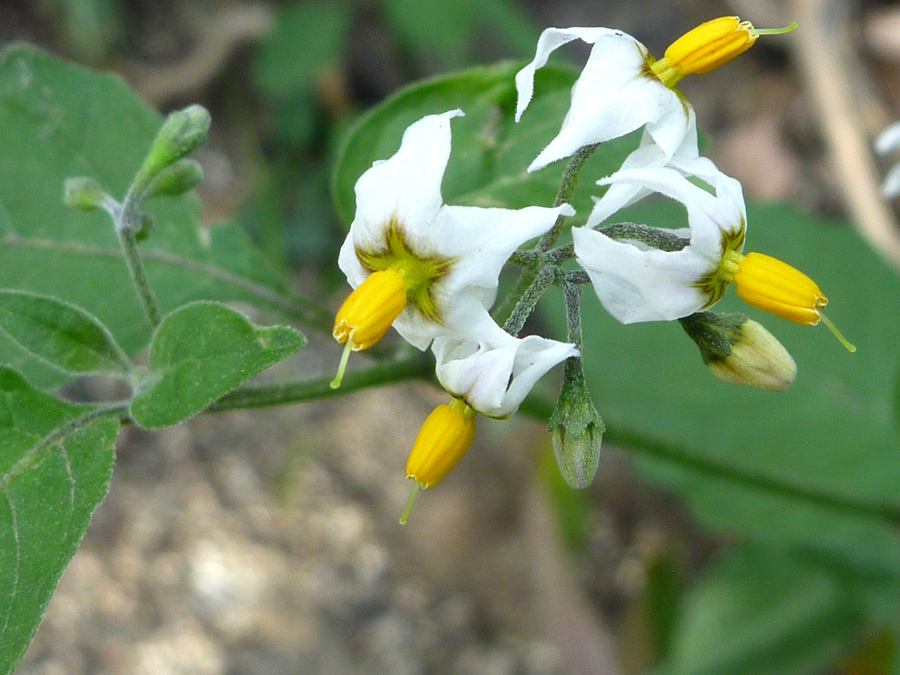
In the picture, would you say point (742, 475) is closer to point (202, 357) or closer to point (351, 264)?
point (351, 264)

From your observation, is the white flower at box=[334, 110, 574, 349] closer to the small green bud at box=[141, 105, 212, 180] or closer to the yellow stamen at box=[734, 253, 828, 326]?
the yellow stamen at box=[734, 253, 828, 326]

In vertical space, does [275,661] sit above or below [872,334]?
below

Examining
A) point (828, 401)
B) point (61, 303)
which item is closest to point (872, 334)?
point (828, 401)

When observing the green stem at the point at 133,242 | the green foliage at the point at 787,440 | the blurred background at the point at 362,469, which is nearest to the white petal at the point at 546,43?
the green stem at the point at 133,242

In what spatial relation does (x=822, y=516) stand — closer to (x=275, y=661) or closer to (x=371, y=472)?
(x=371, y=472)

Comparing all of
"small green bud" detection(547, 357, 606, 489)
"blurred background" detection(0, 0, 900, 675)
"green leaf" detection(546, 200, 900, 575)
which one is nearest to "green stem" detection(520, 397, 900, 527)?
"green leaf" detection(546, 200, 900, 575)

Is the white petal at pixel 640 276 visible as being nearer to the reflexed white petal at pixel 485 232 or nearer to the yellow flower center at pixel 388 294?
the reflexed white petal at pixel 485 232
